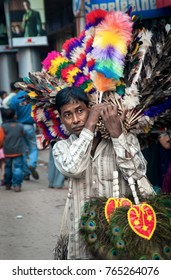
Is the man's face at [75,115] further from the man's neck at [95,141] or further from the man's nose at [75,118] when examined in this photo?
the man's neck at [95,141]

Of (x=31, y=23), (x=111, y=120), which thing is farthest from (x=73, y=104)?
(x=31, y=23)

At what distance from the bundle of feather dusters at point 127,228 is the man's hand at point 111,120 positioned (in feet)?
1.30

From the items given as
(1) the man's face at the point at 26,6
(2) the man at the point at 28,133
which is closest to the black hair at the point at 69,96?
(2) the man at the point at 28,133

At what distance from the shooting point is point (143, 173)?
13.8 feet

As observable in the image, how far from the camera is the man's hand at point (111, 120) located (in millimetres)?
4125

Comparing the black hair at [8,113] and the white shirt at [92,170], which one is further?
the black hair at [8,113]

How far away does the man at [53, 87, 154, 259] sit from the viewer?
4121mm

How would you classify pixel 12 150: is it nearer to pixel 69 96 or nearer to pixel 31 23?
pixel 69 96

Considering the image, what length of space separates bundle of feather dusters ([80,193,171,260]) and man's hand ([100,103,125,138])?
395 mm

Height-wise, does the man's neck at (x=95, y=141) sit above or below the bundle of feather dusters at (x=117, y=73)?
below

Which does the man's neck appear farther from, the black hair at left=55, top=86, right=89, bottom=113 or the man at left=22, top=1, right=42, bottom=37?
the man at left=22, top=1, right=42, bottom=37

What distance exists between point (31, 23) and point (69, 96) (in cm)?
1573

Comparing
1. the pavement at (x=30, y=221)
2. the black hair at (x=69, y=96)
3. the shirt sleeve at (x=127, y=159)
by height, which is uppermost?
the black hair at (x=69, y=96)

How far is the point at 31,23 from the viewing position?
772 inches
